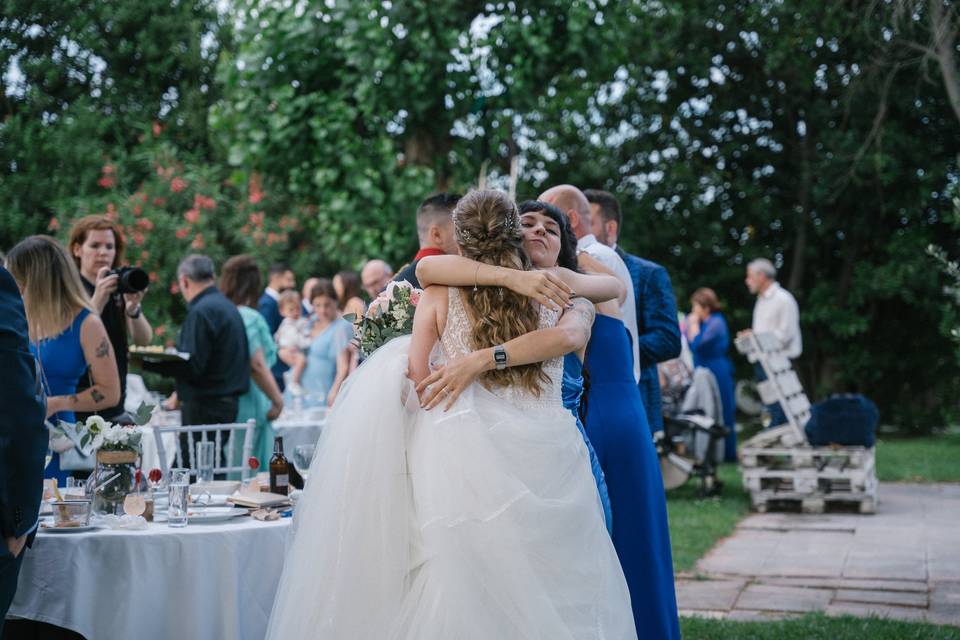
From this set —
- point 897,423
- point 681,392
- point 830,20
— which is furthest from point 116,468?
point 897,423

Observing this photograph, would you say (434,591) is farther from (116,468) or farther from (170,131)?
(170,131)

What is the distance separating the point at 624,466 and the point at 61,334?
2295mm

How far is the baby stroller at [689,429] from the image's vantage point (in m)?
9.19

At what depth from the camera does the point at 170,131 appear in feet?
52.3

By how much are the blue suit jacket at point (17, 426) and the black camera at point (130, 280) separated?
8.01 ft

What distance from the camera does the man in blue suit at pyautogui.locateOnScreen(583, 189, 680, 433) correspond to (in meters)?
5.35

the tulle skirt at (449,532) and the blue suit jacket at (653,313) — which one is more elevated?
the blue suit jacket at (653,313)

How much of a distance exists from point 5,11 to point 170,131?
2747 millimetres

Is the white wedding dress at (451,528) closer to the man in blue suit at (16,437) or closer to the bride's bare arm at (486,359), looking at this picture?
the bride's bare arm at (486,359)

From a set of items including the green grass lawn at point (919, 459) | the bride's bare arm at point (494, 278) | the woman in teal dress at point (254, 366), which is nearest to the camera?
the bride's bare arm at point (494, 278)

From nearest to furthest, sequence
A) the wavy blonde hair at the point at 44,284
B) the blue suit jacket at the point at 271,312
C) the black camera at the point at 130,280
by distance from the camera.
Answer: the wavy blonde hair at the point at 44,284
the black camera at the point at 130,280
the blue suit jacket at the point at 271,312

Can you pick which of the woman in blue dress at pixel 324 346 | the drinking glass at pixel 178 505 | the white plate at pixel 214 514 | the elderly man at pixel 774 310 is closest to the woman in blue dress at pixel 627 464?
the white plate at pixel 214 514

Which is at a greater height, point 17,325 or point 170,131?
point 170,131

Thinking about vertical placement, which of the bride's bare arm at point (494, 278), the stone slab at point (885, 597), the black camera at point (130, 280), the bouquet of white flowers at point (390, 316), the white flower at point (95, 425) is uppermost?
the black camera at point (130, 280)
